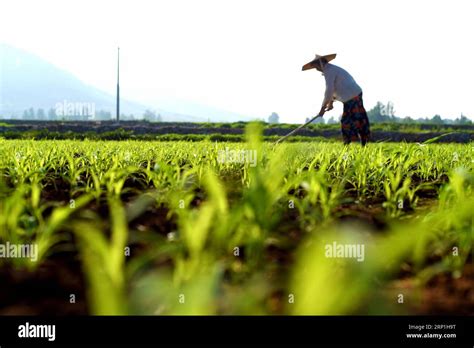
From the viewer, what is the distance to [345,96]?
6.74 metres

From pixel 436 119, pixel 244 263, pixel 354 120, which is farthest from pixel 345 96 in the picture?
pixel 436 119

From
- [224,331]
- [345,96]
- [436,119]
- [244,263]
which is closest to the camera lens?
[224,331]

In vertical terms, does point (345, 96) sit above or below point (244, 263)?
above

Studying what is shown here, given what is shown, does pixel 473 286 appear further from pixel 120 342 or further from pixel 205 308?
pixel 120 342

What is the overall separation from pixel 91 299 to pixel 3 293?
256 millimetres

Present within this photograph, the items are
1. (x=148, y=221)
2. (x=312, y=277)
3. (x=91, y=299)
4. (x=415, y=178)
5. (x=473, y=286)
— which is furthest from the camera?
(x=415, y=178)

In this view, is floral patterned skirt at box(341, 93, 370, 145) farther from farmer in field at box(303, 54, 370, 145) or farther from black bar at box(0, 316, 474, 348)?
black bar at box(0, 316, 474, 348)

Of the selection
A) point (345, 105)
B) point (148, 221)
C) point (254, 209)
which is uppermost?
point (345, 105)

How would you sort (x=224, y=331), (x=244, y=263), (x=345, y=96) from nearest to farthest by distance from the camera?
(x=224, y=331) < (x=244, y=263) < (x=345, y=96)

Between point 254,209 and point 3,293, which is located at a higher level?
point 254,209

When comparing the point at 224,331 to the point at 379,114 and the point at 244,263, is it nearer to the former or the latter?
the point at 244,263

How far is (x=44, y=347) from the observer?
1.00 m

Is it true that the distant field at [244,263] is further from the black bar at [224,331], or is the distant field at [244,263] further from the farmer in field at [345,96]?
the farmer in field at [345,96]

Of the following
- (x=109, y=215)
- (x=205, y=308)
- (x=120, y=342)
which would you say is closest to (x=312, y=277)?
(x=205, y=308)
